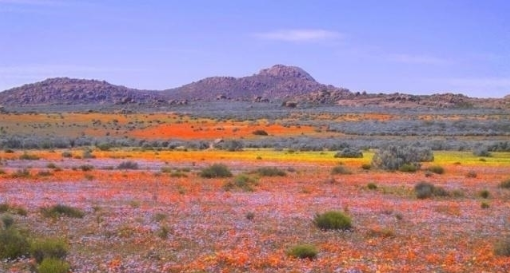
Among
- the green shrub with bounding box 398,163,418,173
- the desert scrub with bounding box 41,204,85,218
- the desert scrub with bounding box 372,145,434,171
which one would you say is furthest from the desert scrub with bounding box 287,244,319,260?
the desert scrub with bounding box 372,145,434,171

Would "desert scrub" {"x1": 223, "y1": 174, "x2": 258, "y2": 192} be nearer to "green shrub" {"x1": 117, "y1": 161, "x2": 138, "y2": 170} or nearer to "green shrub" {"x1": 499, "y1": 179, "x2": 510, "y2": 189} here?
"green shrub" {"x1": 499, "y1": 179, "x2": 510, "y2": 189}

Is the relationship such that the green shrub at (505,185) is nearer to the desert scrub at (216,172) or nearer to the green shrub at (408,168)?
the green shrub at (408,168)

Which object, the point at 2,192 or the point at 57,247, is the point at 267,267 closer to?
the point at 57,247

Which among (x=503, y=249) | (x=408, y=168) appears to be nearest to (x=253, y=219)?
(x=503, y=249)

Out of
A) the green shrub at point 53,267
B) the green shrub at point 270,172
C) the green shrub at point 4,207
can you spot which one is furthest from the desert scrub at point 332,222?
the green shrub at point 270,172

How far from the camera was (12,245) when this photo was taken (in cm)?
1434

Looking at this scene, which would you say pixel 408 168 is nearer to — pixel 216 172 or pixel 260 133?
pixel 216 172

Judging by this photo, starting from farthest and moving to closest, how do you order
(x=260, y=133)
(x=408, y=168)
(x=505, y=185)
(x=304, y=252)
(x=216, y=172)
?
(x=260, y=133), (x=408, y=168), (x=216, y=172), (x=505, y=185), (x=304, y=252)

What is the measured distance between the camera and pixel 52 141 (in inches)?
3066

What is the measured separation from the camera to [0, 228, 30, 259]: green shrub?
14.2 metres

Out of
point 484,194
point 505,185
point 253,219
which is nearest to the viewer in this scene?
point 253,219

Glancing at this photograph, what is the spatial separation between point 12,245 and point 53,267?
2.58 metres

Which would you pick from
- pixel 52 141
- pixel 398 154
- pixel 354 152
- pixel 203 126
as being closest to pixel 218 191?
pixel 398 154

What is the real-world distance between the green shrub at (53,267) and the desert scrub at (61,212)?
315 inches
